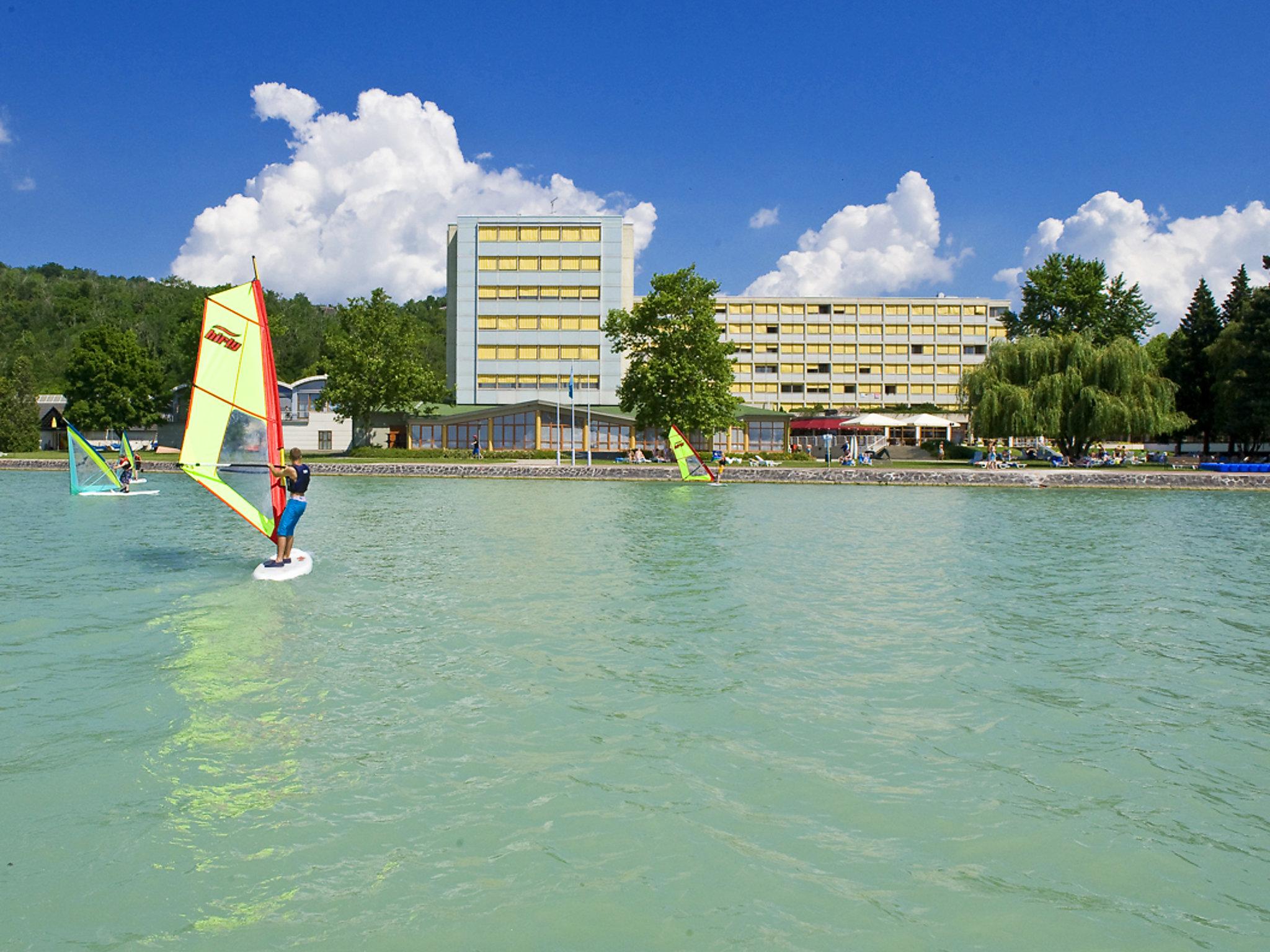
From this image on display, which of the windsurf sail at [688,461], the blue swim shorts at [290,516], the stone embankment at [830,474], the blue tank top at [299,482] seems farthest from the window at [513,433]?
the blue tank top at [299,482]

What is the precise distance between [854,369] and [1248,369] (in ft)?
219

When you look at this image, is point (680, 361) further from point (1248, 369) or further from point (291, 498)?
point (291, 498)

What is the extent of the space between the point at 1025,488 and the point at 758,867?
157ft

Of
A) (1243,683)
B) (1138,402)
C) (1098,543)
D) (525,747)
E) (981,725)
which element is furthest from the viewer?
(1138,402)

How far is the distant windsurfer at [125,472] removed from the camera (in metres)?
41.5

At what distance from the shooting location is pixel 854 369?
419 ft

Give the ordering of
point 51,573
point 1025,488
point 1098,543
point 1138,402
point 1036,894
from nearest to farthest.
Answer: point 1036,894, point 51,573, point 1098,543, point 1025,488, point 1138,402

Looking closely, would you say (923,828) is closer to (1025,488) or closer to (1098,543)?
(1098,543)

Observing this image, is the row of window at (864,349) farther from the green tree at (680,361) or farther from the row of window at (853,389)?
the green tree at (680,361)

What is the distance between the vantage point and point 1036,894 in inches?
216

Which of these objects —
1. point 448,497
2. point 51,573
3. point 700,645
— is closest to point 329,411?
point 448,497

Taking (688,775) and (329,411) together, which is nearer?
(688,775)

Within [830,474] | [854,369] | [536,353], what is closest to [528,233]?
[536,353]

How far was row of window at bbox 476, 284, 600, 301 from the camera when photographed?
94.4m
